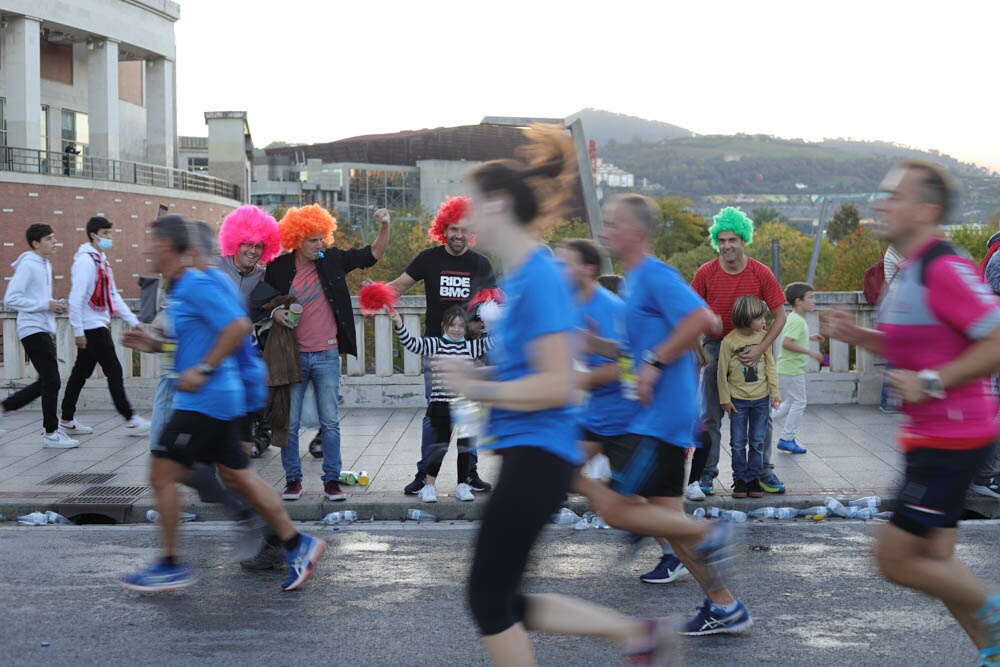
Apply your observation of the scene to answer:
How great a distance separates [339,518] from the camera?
7.44 metres

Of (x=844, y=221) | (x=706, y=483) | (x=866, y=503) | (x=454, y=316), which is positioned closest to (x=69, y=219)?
(x=454, y=316)

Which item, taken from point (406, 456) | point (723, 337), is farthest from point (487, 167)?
point (406, 456)

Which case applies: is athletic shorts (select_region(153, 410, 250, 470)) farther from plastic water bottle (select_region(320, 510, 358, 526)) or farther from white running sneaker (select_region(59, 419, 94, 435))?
white running sneaker (select_region(59, 419, 94, 435))

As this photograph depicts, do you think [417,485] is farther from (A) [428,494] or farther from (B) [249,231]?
(B) [249,231]

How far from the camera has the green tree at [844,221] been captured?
458ft

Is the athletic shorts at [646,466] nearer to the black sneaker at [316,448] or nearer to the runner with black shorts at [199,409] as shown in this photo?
the runner with black shorts at [199,409]

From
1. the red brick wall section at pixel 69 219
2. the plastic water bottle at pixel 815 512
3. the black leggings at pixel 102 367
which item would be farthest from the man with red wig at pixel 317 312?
the red brick wall section at pixel 69 219

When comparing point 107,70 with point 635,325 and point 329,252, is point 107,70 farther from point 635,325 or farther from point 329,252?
point 635,325

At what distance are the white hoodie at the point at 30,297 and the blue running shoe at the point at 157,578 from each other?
5.22 metres

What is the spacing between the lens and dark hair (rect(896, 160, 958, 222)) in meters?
3.82

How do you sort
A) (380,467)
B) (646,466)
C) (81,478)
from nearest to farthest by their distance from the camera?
(646,466), (81,478), (380,467)

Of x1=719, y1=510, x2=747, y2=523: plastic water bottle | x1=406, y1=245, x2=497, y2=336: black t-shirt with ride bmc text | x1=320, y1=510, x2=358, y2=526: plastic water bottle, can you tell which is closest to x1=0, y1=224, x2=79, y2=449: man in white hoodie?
x1=320, y1=510, x2=358, y2=526: plastic water bottle

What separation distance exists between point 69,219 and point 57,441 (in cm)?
3057

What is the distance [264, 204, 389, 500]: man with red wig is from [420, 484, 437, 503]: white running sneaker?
0.58 metres
